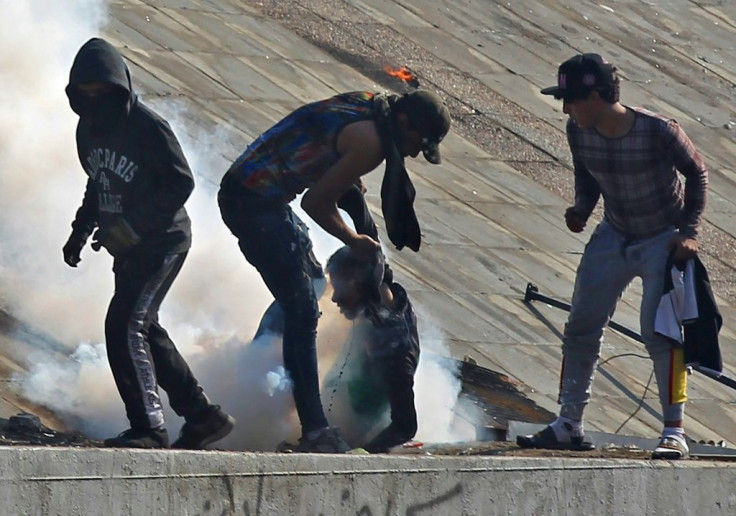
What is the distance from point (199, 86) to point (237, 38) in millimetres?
1532

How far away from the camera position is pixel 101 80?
5.66 m

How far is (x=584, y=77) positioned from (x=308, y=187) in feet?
4.08

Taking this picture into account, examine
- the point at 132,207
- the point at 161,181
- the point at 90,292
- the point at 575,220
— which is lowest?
the point at 90,292

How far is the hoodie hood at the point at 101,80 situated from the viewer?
5.69 meters

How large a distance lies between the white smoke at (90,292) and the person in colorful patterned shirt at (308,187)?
500mm

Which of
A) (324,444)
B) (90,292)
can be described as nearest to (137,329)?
(324,444)

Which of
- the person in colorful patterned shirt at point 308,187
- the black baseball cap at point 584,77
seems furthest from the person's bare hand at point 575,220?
the person in colorful patterned shirt at point 308,187

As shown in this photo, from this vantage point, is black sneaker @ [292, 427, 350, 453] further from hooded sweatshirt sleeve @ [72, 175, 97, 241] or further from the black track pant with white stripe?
hooded sweatshirt sleeve @ [72, 175, 97, 241]

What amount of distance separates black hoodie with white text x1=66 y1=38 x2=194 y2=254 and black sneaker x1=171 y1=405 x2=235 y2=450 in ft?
2.39

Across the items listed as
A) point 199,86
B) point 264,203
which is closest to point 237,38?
point 199,86

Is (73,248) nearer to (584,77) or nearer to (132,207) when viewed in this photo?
(132,207)

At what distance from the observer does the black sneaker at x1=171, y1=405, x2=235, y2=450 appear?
6.12 meters

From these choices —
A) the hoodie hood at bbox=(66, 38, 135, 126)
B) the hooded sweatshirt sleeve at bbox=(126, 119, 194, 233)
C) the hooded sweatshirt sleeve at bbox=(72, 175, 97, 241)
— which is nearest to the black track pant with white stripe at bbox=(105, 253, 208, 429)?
the hooded sweatshirt sleeve at bbox=(126, 119, 194, 233)

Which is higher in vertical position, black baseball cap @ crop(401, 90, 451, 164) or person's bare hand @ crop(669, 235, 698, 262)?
black baseball cap @ crop(401, 90, 451, 164)
